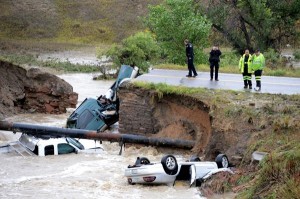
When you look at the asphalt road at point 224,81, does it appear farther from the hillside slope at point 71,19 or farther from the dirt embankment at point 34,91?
the hillside slope at point 71,19

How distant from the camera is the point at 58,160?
23172 mm

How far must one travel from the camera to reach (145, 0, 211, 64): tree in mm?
40344

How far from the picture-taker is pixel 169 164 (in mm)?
18484

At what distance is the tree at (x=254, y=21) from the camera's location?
149 feet

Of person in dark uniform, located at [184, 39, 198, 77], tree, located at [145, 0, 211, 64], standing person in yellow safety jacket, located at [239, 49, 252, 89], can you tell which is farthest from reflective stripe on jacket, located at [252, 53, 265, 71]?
tree, located at [145, 0, 211, 64]

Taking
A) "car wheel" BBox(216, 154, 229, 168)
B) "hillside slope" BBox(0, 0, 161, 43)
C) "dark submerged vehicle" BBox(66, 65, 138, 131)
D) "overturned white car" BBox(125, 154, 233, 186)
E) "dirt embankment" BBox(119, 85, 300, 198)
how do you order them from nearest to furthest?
"dirt embankment" BBox(119, 85, 300, 198)
"overturned white car" BBox(125, 154, 233, 186)
"car wheel" BBox(216, 154, 229, 168)
"dark submerged vehicle" BBox(66, 65, 138, 131)
"hillside slope" BBox(0, 0, 161, 43)

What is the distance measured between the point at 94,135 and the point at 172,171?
22.3 ft

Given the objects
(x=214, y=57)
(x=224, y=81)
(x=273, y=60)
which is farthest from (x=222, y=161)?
(x=273, y=60)

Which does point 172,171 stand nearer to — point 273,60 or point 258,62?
point 258,62

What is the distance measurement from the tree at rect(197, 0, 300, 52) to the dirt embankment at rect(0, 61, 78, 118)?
1540 centimetres

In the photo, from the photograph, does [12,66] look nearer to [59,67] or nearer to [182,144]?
[182,144]

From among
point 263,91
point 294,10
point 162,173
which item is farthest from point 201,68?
point 294,10

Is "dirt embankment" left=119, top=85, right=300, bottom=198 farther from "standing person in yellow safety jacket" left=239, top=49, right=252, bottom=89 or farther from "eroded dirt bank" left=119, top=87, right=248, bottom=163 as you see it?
"standing person in yellow safety jacket" left=239, top=49, right=252, bottom=89

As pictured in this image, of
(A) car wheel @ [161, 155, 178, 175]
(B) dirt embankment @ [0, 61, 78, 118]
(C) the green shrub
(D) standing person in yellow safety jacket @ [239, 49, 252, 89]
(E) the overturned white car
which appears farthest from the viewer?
(C) the green shrub
